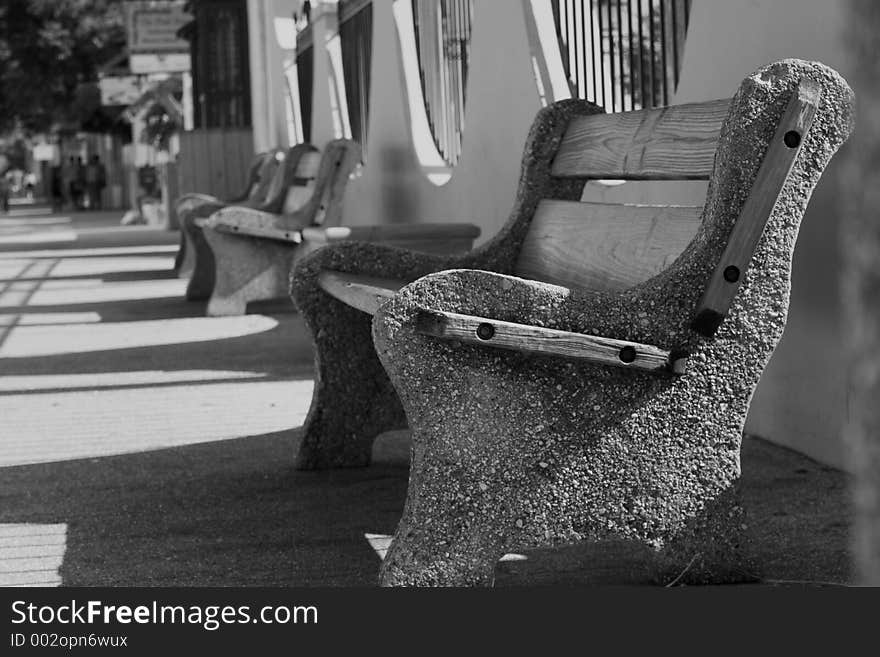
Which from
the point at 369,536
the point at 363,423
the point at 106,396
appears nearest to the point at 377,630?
the point at 369,536

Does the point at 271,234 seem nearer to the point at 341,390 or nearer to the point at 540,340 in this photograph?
the point at 341,390

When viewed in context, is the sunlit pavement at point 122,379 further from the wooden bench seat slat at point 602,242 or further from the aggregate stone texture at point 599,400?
the wooden bench seat slat at point 602,242

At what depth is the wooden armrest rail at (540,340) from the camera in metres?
2.48

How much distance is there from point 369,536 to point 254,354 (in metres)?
4.28

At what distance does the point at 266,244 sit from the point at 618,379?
6866mm

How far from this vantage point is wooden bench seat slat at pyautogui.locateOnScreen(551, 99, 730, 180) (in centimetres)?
288

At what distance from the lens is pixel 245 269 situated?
945 centimetres

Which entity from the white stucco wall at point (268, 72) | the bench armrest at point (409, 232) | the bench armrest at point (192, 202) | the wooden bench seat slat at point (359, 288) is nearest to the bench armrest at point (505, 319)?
the wooden bench seat slat at point (359, 288)

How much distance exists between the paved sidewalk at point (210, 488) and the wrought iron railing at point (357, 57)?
3653 mm

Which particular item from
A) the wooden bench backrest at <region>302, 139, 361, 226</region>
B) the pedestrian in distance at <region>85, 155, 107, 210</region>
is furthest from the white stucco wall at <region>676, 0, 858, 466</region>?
the pedestrian in distance at <region>85, 155, 107, 210</region>

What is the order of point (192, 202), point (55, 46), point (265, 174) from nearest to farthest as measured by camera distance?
point (192, 202) < point (265, 174) < point (55, 46)

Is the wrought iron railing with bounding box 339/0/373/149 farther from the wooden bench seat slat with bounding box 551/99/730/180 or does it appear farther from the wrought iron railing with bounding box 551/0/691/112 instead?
the wooden bench seat slat with bounding box 551/99/730/180

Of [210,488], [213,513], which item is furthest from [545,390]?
[210,488]

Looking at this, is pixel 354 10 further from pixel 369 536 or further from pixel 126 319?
pixel 369 536
